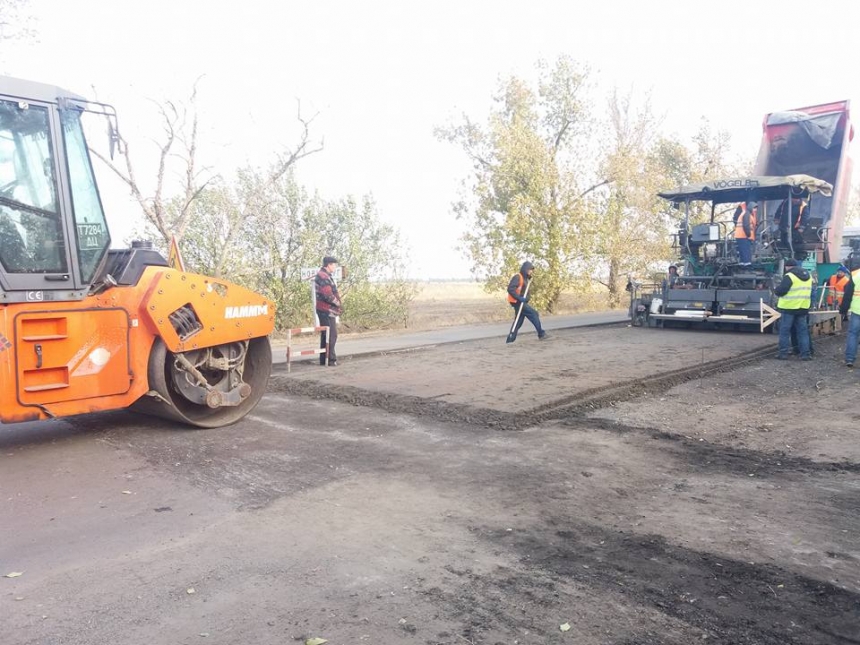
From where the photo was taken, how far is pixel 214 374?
7191 mm

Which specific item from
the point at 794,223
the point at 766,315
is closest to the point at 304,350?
the point at 766,315

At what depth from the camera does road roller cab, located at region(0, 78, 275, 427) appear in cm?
534

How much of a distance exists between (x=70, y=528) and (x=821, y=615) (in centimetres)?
424

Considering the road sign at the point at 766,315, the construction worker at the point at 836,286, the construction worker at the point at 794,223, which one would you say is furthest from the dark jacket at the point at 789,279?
the construction worker at the point at 836,286

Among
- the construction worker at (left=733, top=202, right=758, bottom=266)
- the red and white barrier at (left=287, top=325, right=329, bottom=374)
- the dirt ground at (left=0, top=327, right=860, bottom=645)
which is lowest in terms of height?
the dirt ground at (left=0, top=327, right=860, bottom=645)

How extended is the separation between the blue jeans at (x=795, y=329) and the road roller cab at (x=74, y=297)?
9076 millimetres

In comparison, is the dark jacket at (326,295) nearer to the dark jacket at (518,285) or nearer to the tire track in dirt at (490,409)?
the tire track in dirt at (490,409)

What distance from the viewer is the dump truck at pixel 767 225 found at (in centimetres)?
1455

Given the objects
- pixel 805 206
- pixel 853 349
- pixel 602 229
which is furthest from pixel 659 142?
pixel 853 349

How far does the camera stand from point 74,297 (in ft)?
18.7

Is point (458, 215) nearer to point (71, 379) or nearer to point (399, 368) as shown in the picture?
point (399, 368)

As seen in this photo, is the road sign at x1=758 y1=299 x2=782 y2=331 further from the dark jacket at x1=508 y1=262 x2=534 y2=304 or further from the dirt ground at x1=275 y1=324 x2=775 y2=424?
the dark jacket at x1=508 y1=262 x2=534 y2=304

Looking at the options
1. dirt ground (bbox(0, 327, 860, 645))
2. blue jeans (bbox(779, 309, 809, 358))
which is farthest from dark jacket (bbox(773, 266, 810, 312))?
dirt ground (bbox(0, 327, 860, 645))

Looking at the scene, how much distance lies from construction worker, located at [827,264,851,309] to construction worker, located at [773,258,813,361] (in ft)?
16.7
